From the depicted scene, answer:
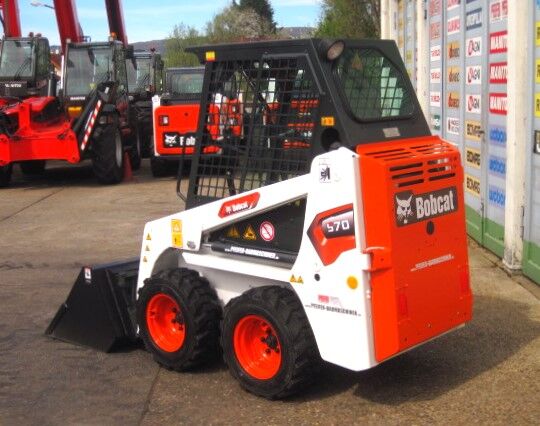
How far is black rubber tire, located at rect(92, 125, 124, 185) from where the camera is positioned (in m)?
14.9

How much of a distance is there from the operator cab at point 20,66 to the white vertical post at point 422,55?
9563mm

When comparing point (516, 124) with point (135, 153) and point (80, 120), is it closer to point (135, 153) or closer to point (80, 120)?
point (80, 120)

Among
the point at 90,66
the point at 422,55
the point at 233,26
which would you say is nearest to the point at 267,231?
the point at 422,55

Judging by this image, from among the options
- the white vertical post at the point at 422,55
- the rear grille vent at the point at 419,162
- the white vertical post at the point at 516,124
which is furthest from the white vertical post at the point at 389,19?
the rear grille vent at the point at 419,162

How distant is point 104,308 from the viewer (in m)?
5.80

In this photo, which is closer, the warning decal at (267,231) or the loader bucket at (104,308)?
the warning decal at (267,231)

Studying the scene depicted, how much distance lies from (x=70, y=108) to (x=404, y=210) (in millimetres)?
11840

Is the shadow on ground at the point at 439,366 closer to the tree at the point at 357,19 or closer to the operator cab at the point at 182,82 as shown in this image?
the operator cab at the point at 182,82

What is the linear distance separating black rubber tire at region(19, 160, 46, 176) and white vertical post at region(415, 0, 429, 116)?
8.33 metres

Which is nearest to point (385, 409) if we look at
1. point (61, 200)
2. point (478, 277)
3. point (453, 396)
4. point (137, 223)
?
point (453, 396)

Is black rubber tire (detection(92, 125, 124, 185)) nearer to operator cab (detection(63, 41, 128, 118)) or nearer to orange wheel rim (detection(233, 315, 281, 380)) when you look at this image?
operator cab (detection(63, 41, 128, 118))

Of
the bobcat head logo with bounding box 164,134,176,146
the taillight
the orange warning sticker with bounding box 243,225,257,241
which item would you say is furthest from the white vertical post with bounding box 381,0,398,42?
the orange warning sticker with bounding box 243,225,257,241

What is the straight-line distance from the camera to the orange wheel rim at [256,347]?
191 inches

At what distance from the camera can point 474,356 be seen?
5.53 meters
